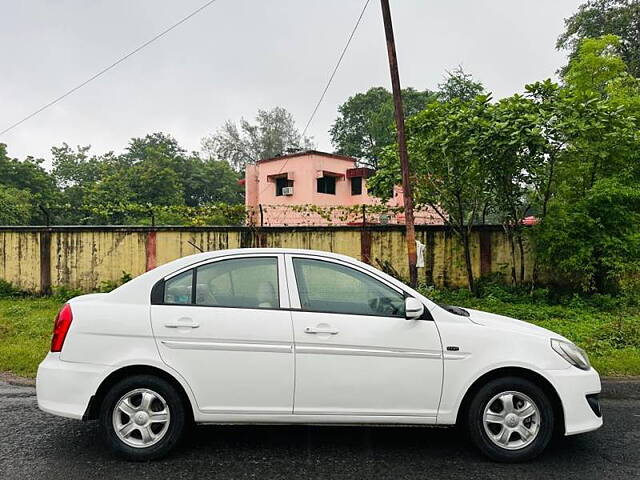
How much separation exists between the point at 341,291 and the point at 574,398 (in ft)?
6.24

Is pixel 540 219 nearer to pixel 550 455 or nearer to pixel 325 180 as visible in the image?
pixel 550 455

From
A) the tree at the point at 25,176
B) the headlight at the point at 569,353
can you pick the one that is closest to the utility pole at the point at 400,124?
the headlight at the point at 569,353

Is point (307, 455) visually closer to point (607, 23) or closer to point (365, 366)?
point (365, 366)

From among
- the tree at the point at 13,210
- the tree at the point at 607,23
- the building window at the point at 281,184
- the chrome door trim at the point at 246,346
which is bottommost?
the chrome door trim at the point at 246,346

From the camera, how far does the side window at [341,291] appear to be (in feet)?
12.3

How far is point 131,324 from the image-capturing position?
364cm

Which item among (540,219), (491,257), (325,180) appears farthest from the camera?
(325,180)

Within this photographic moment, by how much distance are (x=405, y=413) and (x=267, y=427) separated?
4.55ft

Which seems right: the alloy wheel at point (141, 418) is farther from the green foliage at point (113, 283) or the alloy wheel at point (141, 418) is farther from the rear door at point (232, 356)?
the green foliage at point (113, 283)

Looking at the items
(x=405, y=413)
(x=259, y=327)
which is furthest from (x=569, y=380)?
(x=259, y=327)

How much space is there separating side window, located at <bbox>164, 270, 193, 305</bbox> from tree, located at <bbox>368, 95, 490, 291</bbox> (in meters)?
6.96

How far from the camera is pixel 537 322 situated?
344 inches

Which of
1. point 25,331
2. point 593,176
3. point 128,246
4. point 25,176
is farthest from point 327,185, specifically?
point 25,176

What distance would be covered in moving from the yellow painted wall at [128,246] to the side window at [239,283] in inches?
310
